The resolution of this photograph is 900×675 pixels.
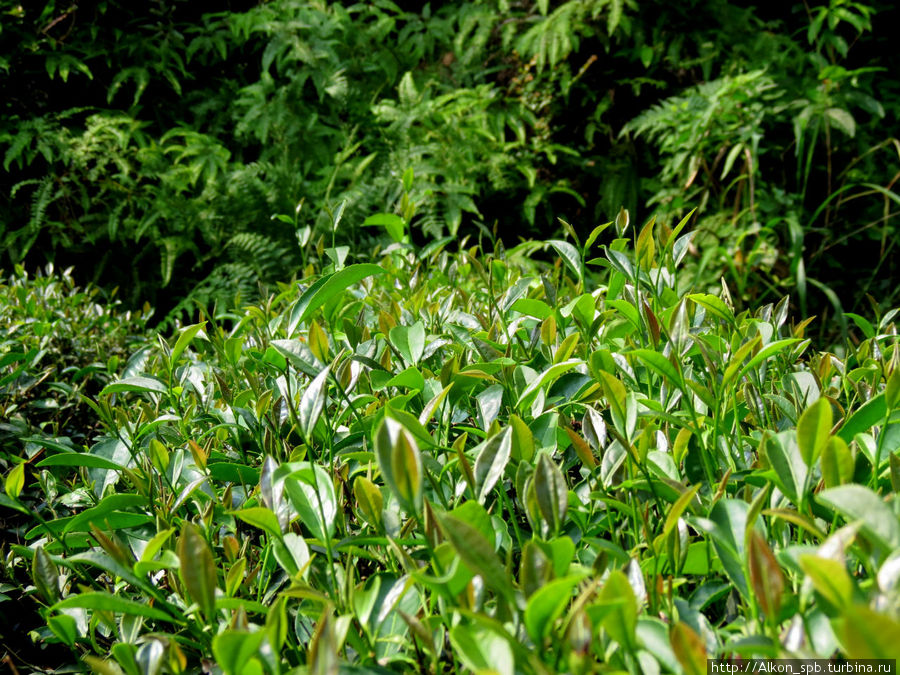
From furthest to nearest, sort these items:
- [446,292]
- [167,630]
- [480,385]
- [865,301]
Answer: [865,301] < [446,292] < [480,385] < [167,630]

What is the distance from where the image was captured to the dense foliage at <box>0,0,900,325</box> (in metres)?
4.36

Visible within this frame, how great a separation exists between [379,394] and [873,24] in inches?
204

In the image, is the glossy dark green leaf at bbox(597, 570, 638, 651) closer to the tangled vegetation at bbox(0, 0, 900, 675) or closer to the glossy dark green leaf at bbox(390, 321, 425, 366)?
the tangled vegetation at bbox(0, 0, 900, 675)

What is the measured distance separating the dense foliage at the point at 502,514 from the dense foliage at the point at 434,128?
3384mm

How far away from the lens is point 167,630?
84cm

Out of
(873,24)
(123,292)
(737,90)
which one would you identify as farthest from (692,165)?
(123,292)

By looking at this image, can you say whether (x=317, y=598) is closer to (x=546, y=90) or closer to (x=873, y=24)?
(x=546, y=90)

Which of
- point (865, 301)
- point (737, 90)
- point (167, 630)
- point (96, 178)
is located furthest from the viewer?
point (96, 178)

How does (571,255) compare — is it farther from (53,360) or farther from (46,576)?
(53,360)

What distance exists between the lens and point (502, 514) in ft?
2.54

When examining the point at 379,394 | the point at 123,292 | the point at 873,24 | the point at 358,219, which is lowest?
the point at 123,292

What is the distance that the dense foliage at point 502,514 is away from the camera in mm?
475

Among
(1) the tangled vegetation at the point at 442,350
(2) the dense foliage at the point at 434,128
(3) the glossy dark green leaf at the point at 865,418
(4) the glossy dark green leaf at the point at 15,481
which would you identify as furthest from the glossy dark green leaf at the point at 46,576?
(2) the dense foliage at the point at 434,128

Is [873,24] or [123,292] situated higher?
[873,24]
